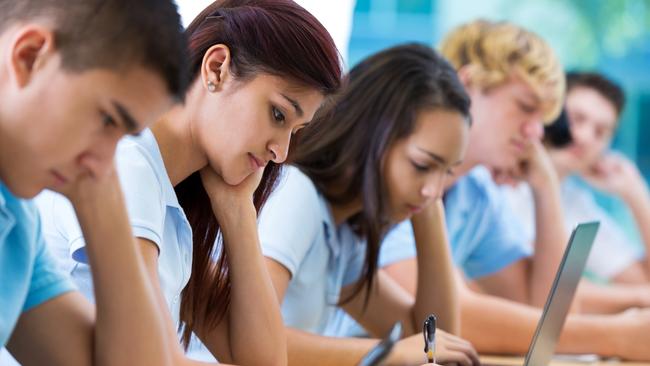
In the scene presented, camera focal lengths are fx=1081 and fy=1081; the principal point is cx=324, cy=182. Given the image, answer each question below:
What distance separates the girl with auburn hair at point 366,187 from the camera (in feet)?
5.49

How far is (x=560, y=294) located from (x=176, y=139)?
2.08 ft

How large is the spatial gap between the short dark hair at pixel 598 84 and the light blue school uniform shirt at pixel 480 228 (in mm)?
1020

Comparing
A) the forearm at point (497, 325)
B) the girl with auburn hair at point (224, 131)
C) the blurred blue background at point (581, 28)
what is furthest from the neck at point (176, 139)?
the blurred blue background at point (581, 28)

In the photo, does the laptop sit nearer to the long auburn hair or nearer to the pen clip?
the pen clip

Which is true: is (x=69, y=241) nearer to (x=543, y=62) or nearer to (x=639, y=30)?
(x=543, y=62)

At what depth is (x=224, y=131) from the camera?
4.12ft

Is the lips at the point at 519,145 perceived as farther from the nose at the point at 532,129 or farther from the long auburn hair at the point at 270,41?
the long auburn hair at the point at 270,41

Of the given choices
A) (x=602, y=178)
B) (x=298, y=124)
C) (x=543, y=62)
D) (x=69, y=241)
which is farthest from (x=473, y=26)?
(x=69, y=241)

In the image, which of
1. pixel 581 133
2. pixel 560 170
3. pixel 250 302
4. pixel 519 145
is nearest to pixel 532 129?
pixel 519 145

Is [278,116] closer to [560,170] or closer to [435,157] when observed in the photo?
[435,157]

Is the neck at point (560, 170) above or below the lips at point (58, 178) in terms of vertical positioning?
below

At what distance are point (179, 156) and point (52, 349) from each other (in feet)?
1.25

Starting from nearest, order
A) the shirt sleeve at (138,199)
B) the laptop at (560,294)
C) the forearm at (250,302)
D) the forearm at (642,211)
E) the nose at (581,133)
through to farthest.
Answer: the shirt sleeve at (138,199) → the forearm at (250,302) → the laptop at (560,294) → the forearm at (642,211) → the nose at (581,133)

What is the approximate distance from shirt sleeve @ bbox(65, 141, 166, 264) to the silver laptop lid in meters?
0.60
